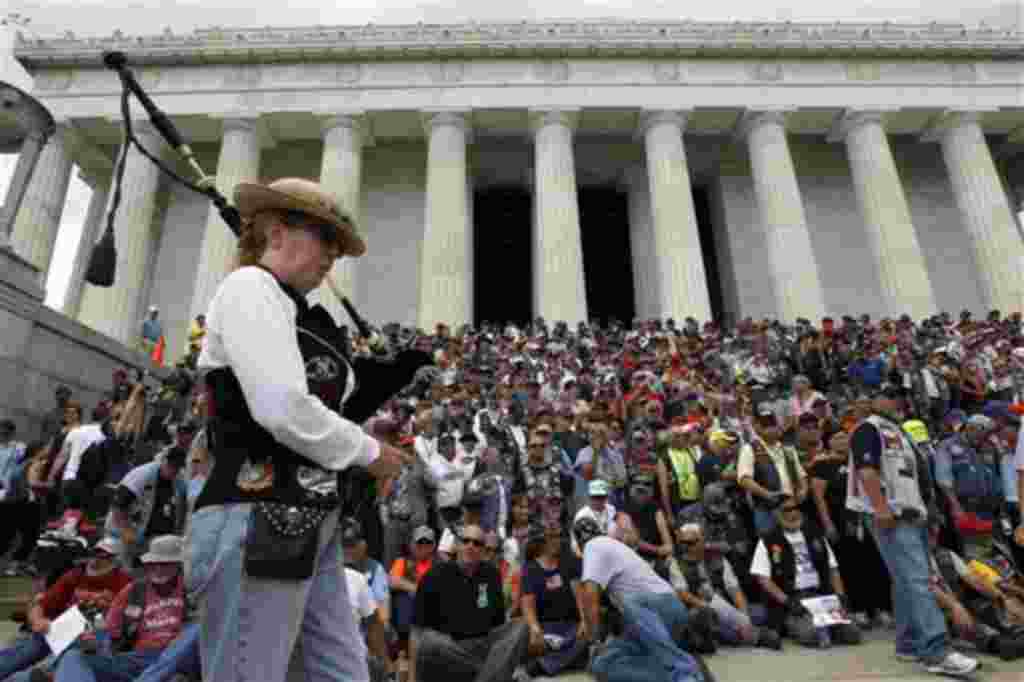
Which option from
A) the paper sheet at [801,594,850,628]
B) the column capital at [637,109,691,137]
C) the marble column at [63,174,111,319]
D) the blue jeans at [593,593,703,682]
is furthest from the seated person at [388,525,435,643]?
the marble column at [63,174,111,319]

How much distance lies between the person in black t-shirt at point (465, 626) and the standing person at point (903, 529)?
307cm

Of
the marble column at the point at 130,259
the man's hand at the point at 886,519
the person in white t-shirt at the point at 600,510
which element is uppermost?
the marble column at the point at 130,259

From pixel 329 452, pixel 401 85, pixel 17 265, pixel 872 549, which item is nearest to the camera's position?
pixel 329 452

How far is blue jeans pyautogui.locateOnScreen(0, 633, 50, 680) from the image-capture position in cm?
566

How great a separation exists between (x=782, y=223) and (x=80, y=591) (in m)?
23.2

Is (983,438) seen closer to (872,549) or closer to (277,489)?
(872,549)

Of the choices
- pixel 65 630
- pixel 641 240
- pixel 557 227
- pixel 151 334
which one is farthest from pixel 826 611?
pixel 641 240

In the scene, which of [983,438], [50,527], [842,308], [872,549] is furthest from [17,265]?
[842,308]

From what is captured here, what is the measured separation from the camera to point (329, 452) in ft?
5.99

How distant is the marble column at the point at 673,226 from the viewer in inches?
902

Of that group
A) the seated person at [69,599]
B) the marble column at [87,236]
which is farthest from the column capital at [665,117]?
the seated person at [69,599]

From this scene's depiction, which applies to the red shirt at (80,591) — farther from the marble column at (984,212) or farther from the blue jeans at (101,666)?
the marble column at (984,212)

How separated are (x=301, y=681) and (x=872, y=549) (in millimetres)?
7311

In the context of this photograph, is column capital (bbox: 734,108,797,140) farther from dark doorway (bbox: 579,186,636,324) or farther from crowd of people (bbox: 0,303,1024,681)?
crowd of people (bbox: 0,303,1024,681)
